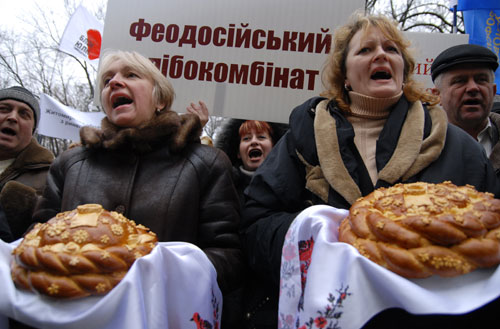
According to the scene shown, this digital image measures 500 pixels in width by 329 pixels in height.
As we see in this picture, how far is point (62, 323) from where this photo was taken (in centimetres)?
130

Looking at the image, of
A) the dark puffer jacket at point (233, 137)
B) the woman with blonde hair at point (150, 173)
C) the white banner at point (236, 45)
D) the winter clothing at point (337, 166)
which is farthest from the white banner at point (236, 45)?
the winter clothing at point (337, 166)

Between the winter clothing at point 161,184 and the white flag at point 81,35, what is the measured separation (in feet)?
16.4

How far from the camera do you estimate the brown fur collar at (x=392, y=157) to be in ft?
5.71

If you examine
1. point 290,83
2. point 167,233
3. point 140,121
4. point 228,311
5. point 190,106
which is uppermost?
point 290,83

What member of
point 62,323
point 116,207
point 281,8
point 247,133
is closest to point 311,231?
point 62,323

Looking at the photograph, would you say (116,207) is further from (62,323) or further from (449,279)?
(449,279)

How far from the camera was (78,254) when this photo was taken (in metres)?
1.40

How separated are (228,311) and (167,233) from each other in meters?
0.44

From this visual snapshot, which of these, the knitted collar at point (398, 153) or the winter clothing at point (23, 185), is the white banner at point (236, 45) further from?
the knitted collar at point (398, 153)

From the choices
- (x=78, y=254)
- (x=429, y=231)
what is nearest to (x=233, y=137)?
(x=78, y=254)

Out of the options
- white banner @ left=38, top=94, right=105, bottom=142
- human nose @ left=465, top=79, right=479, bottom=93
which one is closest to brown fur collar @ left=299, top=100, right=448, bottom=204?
human nose @ left=465, top=79, right=479, bottom=93

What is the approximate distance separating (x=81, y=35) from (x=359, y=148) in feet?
20.5

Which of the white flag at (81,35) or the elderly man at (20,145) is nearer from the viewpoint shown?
the elderly man at (20,145)

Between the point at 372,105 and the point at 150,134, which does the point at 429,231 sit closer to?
the point at 372,105
